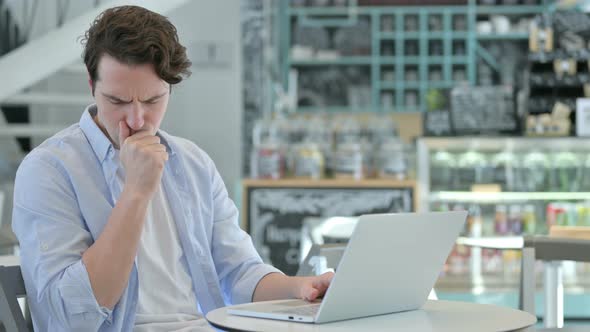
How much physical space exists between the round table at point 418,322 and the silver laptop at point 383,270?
21 mm

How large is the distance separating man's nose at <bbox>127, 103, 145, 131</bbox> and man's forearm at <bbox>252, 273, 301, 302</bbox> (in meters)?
0.45

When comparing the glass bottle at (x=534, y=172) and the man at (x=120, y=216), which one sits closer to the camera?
the man at (x=120, y=216)

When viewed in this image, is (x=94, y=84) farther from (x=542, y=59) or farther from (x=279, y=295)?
(x=542, y=59)

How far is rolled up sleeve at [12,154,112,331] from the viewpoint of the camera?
180 centimetres

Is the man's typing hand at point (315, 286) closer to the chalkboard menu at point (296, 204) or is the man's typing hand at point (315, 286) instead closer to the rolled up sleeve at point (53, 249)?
the rolled up sleeve at point (53, 249)

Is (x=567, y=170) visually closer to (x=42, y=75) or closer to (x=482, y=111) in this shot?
(x=482, y=111)

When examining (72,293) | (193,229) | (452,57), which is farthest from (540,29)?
(72,293)

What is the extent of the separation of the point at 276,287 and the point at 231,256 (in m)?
0.16

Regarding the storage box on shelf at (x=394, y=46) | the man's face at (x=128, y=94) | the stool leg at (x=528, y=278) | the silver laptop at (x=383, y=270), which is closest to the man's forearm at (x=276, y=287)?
the silver laptop at (x=383, y=270)

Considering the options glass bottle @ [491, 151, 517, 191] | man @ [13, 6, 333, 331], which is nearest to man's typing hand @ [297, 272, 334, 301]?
man @ [13, 6, 333, 331]

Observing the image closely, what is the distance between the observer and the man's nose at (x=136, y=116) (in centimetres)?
190

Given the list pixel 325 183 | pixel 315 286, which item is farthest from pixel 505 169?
pixel 315 286

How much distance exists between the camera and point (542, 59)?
637 centimetres

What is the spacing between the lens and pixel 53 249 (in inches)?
72.1
